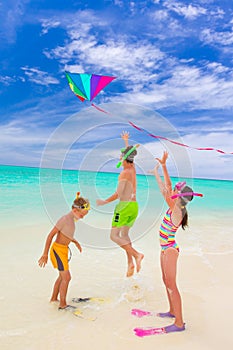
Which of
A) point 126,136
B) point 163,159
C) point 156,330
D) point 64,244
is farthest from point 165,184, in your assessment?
point 126,136

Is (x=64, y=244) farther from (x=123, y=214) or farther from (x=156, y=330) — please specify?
(x=123, y=214)

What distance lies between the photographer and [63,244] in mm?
3758

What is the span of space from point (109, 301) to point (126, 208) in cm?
147

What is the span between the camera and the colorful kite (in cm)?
560

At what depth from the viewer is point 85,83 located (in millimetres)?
5652

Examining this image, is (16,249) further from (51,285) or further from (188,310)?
(188,310)

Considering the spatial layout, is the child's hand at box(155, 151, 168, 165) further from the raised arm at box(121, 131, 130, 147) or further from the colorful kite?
the colorful kite

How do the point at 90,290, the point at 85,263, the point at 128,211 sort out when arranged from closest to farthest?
the point at 90,290 < the point at 128,211 < the point at 85,263

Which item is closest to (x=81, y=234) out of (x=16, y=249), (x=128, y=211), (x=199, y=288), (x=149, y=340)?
(x=16, y=249)

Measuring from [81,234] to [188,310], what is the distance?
5.13m

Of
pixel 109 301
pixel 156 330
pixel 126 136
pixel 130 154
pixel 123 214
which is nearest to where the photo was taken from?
pixel 156 330

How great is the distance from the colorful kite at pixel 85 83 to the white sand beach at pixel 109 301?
303 centimetres

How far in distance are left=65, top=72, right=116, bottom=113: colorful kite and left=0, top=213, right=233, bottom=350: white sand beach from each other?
9.95 ft

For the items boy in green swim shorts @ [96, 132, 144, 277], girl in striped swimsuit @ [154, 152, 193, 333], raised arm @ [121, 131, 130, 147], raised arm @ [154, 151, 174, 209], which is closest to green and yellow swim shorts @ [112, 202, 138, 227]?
boy in green swim shorts @ [96, 132, 144, 277]
